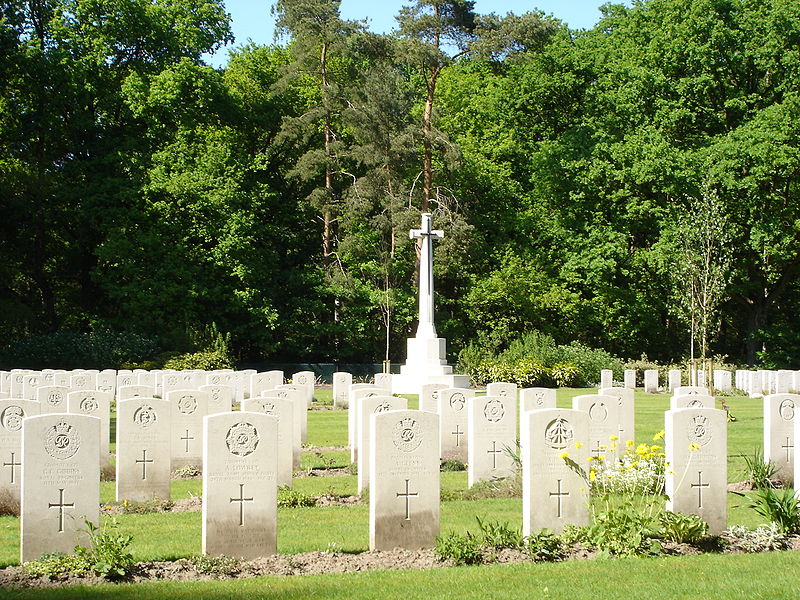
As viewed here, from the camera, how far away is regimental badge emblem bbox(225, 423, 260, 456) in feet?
26.4

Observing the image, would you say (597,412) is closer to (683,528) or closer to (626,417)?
(626,417)

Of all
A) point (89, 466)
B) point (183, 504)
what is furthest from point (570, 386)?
point (89, 466)

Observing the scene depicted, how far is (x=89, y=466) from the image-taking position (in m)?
7.85

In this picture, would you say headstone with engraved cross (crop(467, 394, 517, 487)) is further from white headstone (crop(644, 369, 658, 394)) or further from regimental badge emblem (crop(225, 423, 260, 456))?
white headstone (crop(644, 369, 658, 394))

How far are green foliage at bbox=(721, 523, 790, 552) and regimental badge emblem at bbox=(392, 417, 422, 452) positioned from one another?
9.20ft

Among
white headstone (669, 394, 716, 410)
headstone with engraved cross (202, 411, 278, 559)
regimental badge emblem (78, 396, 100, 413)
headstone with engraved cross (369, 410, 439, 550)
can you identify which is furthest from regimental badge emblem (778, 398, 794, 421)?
regimental badge emblem (78, 396, 100, 413)

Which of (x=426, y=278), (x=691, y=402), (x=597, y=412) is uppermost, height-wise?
(x=426, y=278)

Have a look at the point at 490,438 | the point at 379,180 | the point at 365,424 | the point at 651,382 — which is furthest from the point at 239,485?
the point at 379,180

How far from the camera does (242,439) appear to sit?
8.09 meters

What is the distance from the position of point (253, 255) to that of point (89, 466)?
29.3m

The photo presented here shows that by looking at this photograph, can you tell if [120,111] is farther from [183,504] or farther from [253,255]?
[183,504]

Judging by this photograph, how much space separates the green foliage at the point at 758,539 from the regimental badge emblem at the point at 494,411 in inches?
145

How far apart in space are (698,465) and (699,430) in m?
0.32

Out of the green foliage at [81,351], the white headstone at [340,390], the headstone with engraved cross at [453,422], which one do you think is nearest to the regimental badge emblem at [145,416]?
the headstone with engraved cross at [453,422]
